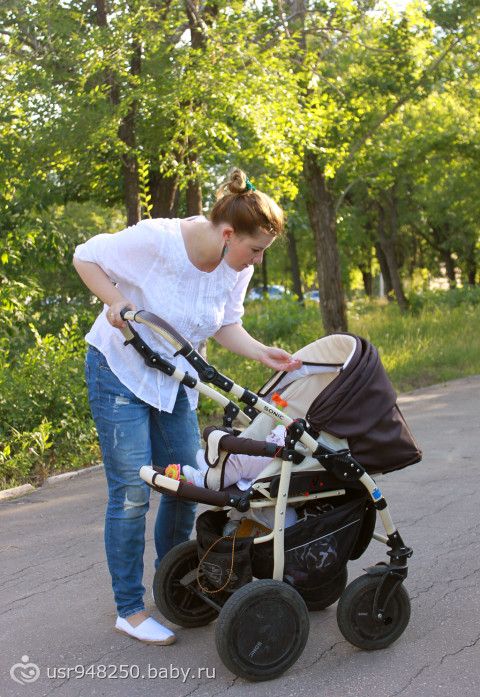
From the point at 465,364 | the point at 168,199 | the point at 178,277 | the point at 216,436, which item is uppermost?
the point at 168,199

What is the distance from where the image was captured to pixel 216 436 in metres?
4.07

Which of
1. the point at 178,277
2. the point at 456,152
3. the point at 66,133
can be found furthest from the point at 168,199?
the point at 456,152

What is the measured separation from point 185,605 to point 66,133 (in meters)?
7.07

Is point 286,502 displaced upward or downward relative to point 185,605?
upward

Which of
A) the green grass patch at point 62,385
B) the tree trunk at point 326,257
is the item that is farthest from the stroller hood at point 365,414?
the tree trunk at point 326,257

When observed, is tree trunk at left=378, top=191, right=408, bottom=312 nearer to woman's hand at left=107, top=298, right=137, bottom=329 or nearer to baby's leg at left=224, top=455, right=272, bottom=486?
baby's leg at left=224, top=455, right=272, bottom=486

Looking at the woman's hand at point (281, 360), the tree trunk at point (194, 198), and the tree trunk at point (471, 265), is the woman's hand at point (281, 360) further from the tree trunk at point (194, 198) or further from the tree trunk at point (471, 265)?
the tree trunk at point (471, 265)

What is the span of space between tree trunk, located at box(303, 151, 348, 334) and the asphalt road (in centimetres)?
946

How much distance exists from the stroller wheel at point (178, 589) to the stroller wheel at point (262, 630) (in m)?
0.54

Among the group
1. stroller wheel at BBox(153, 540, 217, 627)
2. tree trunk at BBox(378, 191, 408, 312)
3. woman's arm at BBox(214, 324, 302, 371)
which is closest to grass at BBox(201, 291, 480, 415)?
tree trunk at BBox(378, 191, 408, 312)

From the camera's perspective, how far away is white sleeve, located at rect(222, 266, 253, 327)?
14.9 feet

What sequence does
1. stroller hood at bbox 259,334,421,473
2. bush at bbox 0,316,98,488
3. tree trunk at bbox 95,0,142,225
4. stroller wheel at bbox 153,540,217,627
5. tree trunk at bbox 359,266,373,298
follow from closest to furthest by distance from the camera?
stroller hood at bbox 259,334,421,473 < stroller wheel at bbox 153,540,217,627 < bush at bbox 0,316,98,488 < tree trunk at bbox 95,0,142,225 < tree trunk at bbox 359,266,373,298

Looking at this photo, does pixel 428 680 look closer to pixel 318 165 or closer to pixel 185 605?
pixel 185 605

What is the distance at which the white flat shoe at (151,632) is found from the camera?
4340 mm
